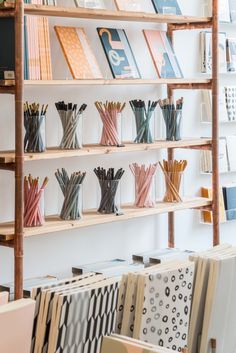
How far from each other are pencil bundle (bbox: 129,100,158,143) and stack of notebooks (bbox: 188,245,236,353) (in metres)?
1.27

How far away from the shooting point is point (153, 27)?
478 cm

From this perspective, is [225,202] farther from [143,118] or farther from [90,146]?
[90,146]

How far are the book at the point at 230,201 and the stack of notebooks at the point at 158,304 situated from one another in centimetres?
210

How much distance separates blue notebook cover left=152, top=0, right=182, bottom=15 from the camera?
4.45 metres

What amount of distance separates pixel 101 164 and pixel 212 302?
5.23 feet

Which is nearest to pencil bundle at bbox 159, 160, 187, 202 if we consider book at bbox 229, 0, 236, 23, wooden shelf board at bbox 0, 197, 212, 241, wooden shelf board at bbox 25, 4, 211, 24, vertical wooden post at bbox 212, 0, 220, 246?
wooden shelf board at bbox 0, 197, 212, 241

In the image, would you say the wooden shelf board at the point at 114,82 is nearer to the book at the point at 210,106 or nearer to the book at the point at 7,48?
the book at the point at 7,48

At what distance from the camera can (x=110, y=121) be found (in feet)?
13.7

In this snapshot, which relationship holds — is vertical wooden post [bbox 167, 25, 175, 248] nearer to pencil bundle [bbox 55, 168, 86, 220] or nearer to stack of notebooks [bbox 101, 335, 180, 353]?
pencil bundle [bbox 55, 168, 86, 220]

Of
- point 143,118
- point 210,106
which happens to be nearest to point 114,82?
point 143,118

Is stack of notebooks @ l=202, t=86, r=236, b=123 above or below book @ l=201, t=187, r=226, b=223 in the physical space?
above

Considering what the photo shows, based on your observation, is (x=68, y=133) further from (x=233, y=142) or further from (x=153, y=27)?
(x=233, y=142)

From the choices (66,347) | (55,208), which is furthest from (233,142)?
(66,347)

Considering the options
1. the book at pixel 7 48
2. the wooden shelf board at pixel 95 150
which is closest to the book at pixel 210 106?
the wooden shelf board at pixel 95 150
